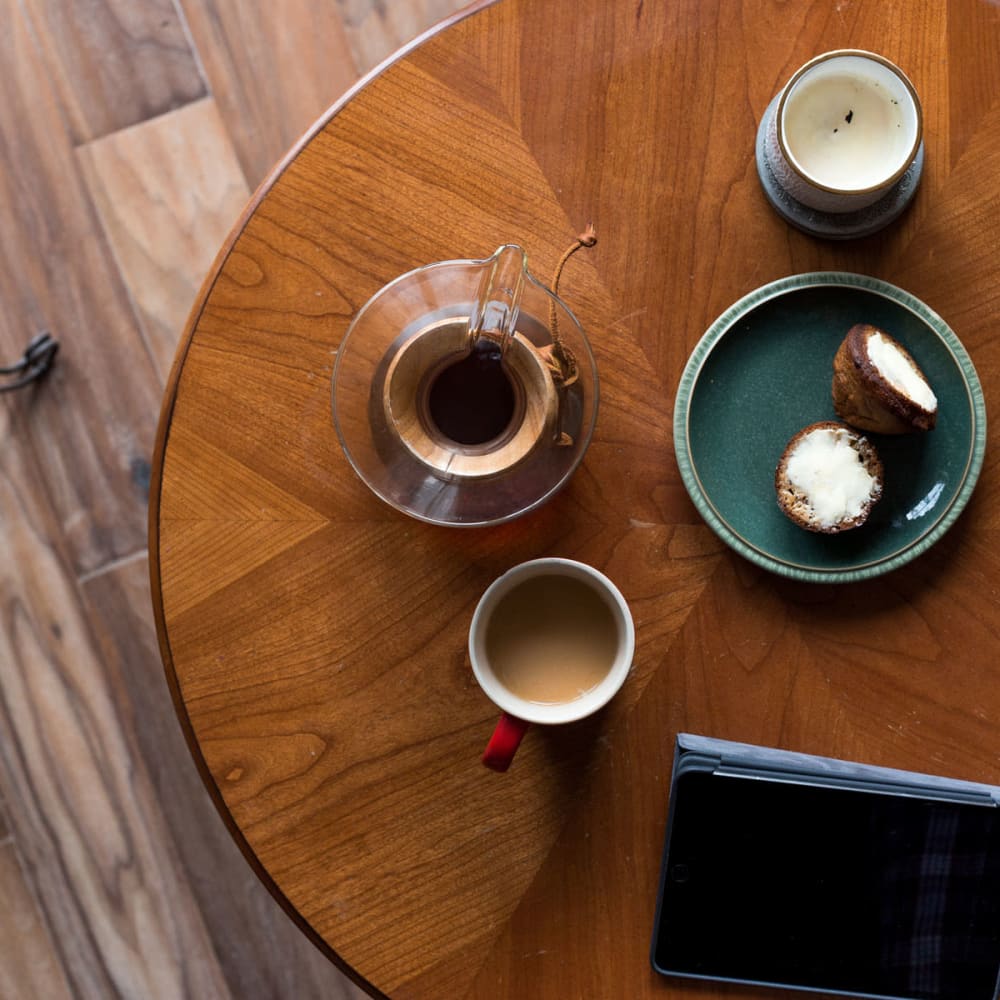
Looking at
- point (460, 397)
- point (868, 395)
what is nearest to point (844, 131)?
point (868, 395)

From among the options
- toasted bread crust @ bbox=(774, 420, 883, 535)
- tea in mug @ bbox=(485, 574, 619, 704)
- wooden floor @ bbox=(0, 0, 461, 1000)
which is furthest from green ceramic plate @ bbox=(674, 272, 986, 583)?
wooden floor @ bbox=(0, 0, 461, 1000)

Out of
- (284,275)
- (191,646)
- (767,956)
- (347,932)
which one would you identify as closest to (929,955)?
(767,956)

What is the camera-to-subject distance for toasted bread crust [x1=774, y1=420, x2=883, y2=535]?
0.74 metres

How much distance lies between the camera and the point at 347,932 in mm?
763

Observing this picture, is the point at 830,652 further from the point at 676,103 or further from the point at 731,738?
the point at 676,103

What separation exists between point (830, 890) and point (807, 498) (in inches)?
11.4

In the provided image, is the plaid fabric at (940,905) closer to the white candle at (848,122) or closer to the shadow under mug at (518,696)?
the shadow under mug at (518,696)

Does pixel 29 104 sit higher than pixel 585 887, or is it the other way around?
pixel 29 104

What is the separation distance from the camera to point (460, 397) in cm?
74

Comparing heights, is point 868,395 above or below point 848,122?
below

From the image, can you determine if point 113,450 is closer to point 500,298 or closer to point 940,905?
point 500,298

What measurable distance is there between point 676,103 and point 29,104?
878 mm

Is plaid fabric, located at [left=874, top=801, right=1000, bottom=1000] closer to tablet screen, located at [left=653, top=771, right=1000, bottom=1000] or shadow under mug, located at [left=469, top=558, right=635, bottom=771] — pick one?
tablet screen, located at [left=653, top=771, right=1000, bottom=1000]

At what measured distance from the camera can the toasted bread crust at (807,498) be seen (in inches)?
29.2
